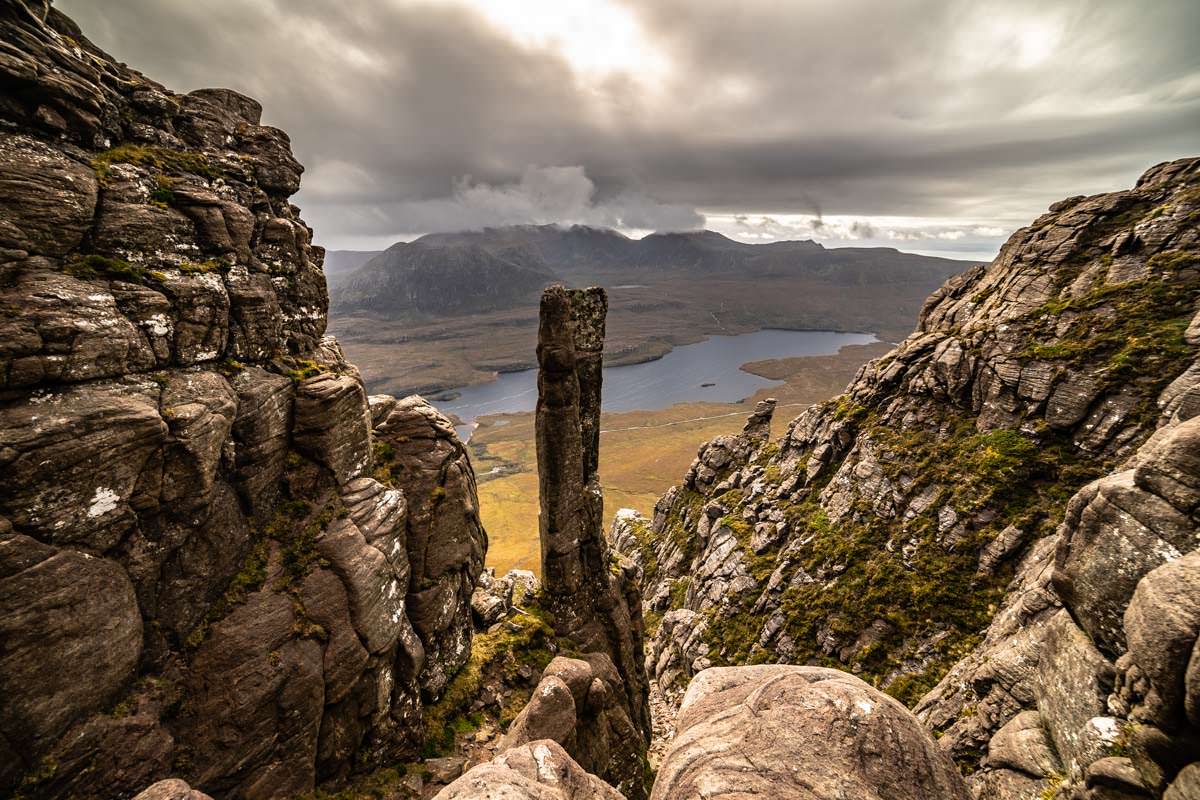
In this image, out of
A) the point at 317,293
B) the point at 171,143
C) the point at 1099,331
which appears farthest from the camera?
the point at 1099,331

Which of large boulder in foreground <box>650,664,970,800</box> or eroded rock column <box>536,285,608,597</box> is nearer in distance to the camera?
large boulder in foreground <box>650,664,970,800</box>

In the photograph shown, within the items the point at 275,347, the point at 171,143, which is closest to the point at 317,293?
the point at 275,347

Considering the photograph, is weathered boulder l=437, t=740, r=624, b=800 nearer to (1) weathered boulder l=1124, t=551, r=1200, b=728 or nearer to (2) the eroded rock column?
(1) weathered boulder l=1124, t=551, r=1200, b=728

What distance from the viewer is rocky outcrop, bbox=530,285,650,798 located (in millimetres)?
27125

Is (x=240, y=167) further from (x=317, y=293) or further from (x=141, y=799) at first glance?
(x=141, y=799)

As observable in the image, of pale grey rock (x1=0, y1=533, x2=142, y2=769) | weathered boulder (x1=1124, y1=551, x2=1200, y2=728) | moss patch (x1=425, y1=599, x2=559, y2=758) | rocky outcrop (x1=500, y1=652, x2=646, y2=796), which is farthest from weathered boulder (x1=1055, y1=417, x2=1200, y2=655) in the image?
pale grey rock (x1=0, y1=533, x2=142, y2=769)

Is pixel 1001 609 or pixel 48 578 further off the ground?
pixel 48 578

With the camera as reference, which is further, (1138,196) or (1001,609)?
(1138,196)

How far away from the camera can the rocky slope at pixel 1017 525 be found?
1310cm

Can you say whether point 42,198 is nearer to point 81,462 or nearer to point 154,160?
point 154,160

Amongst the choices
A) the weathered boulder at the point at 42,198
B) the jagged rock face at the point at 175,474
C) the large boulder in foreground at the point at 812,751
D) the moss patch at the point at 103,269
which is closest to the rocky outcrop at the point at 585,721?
the jagged rock face at the point at 175,474

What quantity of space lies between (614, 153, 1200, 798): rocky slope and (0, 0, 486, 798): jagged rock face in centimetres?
2408

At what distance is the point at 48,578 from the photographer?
11875mm

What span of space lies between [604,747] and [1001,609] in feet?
86.7
